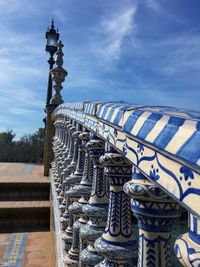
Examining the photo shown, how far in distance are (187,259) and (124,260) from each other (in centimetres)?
78

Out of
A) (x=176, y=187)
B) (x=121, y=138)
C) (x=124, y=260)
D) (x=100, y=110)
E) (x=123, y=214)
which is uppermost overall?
(x=100, y=110)

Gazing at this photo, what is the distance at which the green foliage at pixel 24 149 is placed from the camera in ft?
66.5

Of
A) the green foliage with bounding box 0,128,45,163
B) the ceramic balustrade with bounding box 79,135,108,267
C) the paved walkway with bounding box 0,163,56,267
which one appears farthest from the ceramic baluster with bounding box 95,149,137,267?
the green foliage with bounding box 0,128,45,163

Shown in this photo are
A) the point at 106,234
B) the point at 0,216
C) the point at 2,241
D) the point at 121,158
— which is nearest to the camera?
the point at 121,158

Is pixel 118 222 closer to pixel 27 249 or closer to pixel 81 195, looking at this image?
pixel 81 195

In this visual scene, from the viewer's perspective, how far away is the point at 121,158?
4.21 feet

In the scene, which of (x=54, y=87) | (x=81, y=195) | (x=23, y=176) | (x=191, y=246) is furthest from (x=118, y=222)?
(x=23, y=176)

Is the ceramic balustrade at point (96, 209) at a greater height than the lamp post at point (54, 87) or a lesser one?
lesser

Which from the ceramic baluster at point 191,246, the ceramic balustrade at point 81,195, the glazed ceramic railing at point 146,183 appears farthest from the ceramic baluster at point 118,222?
the ceramic balustrade at point 81,195

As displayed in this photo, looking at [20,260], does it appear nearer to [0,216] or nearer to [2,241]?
[2,241]

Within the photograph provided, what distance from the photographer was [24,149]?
815 inches

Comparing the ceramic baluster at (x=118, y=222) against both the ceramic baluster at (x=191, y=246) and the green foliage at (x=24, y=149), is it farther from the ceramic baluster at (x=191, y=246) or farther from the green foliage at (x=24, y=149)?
the green foliage at (x=24, y=149)

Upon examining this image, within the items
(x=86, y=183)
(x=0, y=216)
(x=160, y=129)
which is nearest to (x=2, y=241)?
(x=0, y=216)

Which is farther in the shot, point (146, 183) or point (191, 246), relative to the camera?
point (146, 183)
